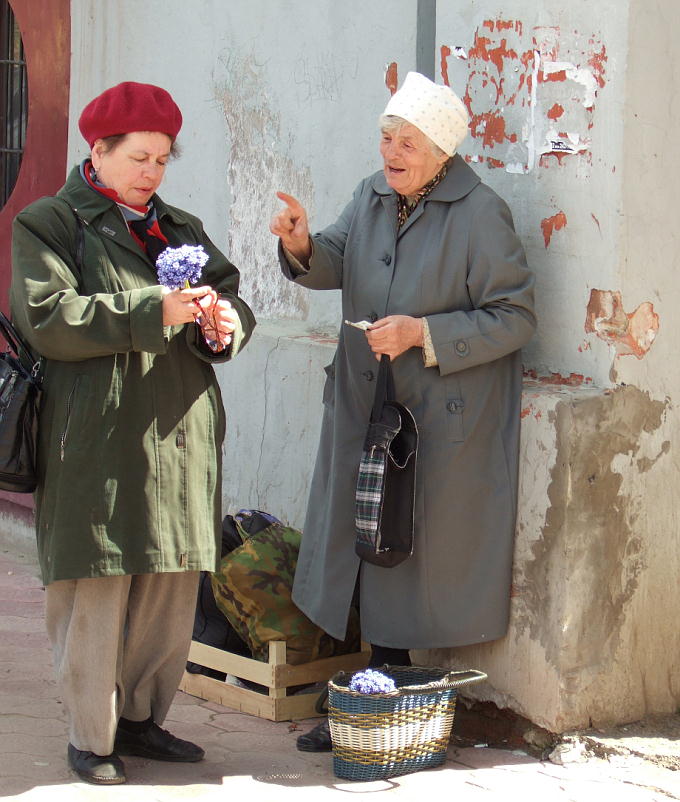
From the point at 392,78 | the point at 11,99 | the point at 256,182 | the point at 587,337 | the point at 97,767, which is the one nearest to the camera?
the point at 97,767

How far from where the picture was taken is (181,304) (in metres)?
3.41

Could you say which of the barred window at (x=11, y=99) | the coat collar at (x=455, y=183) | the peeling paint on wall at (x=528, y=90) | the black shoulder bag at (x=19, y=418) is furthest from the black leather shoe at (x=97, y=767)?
the barred window at (x=11, y=99)

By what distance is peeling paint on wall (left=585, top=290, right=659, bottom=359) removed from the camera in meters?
3.84

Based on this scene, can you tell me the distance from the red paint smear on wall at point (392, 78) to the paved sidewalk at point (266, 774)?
2.24 meters

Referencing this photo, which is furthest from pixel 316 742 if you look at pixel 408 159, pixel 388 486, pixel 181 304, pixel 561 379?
pixel 408 159

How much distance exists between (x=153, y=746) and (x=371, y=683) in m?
0.68

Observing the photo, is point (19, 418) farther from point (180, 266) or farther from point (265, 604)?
point (265, 604)

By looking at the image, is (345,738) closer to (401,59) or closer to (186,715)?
(186,715)

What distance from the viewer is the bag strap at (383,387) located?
12.7 ft

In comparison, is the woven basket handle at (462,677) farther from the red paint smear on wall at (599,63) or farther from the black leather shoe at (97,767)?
the red paint smear on wall at (599,63)

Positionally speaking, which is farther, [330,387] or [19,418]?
[330,387]

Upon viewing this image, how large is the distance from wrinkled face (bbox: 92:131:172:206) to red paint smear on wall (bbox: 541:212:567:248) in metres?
1.16

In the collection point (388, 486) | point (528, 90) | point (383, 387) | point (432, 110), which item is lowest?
point (388, 486)

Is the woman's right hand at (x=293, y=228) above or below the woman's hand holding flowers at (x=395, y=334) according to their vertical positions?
above
